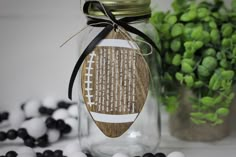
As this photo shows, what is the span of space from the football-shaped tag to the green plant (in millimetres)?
82

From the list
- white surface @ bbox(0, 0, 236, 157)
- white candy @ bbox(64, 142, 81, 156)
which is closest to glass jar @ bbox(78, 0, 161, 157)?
white candy @ bbox(64, 142, 81, 156)

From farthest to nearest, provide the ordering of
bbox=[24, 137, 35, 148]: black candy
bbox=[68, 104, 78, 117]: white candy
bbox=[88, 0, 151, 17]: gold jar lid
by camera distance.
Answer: bbox=[68, 104, 78, 117]: white candy < bbox=[24, 137, 35, 148]: black candy < bbox=[88, 0, 151, 17]: gold jar lid

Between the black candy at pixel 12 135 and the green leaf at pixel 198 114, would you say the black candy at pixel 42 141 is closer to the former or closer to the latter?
the black candy at pixel 12 135

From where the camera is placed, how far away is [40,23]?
921mm

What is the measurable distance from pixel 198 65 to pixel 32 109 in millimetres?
349

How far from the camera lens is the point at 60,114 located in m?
0.86

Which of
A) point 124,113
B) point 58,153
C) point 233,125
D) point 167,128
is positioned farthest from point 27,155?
point 233,125

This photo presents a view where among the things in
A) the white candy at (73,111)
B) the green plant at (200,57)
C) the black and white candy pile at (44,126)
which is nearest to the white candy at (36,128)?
the black and white candy pile at (44,126)

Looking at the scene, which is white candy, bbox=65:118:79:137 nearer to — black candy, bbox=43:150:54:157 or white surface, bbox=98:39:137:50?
black candy, bbox=43:150:54:157

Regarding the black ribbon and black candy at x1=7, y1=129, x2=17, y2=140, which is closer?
the black ribbon

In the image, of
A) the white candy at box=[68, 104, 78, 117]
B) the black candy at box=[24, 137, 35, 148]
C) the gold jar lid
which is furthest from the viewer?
the white candy at box=[68, 104, 78, 117]

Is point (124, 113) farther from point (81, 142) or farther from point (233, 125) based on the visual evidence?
point (233, 125)

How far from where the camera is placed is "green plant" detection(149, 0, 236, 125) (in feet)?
2.30

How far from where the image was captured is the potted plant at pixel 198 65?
2.30ft
